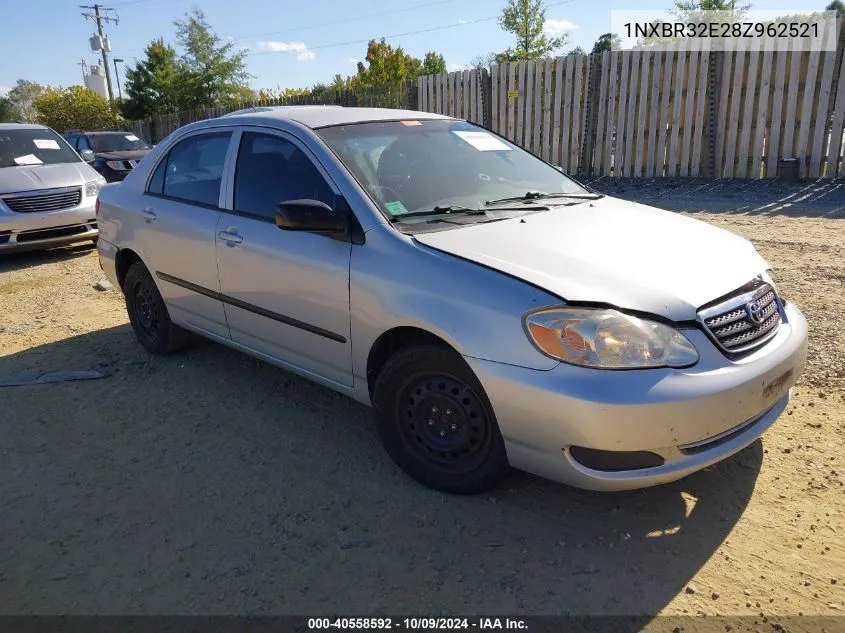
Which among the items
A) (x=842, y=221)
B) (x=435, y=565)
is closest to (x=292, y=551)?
(x=435, y=565)

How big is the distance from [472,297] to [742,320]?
1.15 meters

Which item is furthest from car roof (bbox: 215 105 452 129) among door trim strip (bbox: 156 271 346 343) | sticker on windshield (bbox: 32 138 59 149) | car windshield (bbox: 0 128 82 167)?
sticker on windshield (bbox: 32 138 59 149)

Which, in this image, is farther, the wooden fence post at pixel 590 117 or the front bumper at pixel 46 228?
the wooden fence post at pixel 590 117

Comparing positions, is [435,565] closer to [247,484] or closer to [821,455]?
[247,484]

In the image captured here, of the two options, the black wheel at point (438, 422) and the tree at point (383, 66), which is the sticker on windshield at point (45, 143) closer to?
the black wheel at point (438, 422)

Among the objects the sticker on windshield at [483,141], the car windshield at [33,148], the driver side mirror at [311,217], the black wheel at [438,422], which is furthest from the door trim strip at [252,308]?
the car windshield at [33,148]

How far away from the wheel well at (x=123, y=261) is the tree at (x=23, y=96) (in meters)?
62.9

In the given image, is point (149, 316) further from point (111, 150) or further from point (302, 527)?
point (111, 150)

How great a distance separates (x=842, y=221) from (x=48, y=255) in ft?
34.1

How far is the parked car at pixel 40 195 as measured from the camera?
8273mm

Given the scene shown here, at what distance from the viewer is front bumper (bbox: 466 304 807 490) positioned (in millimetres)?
2434

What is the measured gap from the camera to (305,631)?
7.66 ft

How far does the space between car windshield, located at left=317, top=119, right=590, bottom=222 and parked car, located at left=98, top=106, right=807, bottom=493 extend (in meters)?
0.01

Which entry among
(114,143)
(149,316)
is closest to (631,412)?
(149,316)
